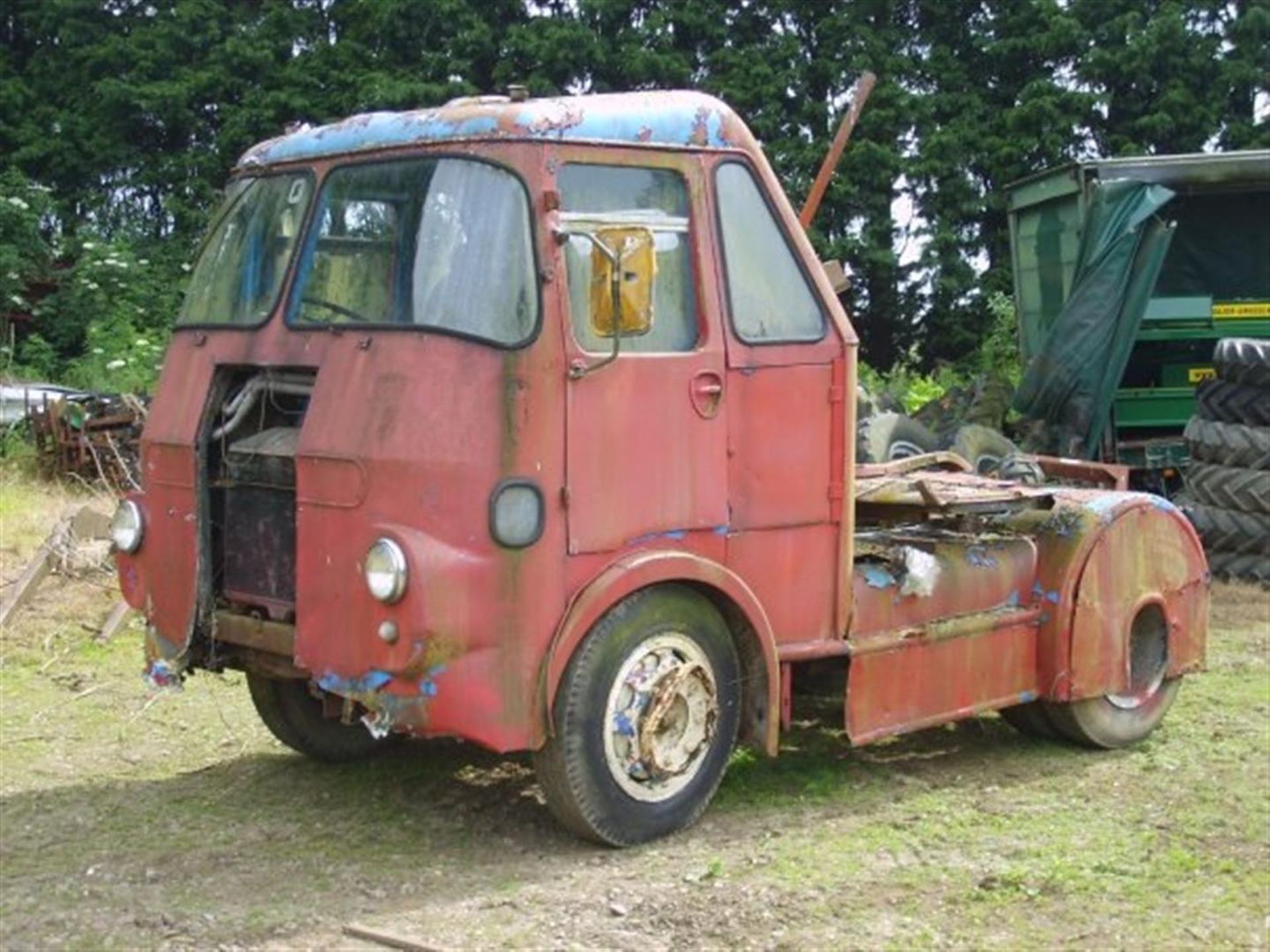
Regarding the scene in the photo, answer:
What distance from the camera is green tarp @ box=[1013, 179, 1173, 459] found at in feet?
40.5

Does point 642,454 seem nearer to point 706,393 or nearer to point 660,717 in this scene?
point 706,393

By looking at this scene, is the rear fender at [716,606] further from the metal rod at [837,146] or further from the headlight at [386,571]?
the metal rod at [837,146]

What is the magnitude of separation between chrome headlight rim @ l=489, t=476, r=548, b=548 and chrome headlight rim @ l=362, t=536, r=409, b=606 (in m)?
0.29

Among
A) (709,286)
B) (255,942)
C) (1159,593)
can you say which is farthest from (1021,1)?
(255,942)

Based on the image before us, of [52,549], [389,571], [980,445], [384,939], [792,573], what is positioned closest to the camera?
[384,939]

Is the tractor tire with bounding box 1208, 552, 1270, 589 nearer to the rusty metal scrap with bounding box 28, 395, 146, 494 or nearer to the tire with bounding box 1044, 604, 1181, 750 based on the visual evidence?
the tire with bounding box 1044, 604, 1181, 750

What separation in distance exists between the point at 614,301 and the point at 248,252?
1.61 metres

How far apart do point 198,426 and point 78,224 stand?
20.4 metres

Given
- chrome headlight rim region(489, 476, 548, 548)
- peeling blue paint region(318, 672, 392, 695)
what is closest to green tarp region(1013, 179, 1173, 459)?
chrome headlight rim region(489, 476, 548, 548)

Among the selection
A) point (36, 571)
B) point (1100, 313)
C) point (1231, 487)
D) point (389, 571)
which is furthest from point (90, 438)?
point (389, 571)

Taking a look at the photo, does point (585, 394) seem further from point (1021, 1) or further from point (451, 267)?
point (1021, 1)

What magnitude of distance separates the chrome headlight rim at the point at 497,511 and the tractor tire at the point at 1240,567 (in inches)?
282

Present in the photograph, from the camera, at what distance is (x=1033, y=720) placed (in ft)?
24.7

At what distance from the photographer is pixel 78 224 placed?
2506cm
